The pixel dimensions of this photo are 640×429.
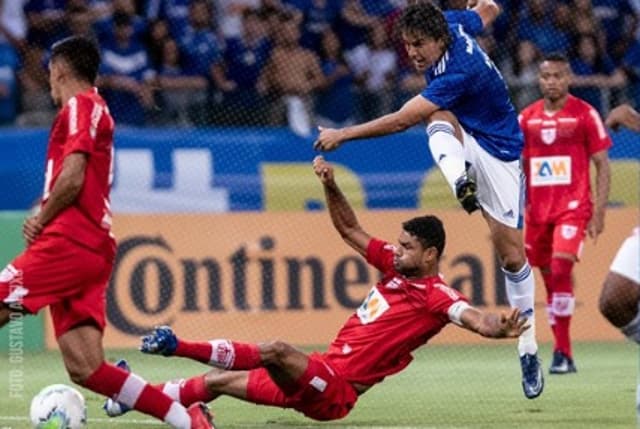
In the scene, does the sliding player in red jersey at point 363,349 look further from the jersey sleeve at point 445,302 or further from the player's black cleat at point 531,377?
the player's black cleat at point 531,377

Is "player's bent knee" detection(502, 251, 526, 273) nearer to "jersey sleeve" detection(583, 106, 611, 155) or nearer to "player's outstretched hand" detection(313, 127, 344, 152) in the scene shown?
"player's outstretched hand" detection(313, 127, 344, 152)

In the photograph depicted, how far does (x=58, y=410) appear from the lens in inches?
314

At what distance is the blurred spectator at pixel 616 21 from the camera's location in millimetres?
16625

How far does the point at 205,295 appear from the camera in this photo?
14.6 m

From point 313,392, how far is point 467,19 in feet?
10.2

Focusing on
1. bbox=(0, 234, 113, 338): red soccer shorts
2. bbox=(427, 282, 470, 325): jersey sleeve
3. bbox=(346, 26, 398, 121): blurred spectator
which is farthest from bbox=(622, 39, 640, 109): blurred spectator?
bbox=(0, 234, 113, 338): red soccer shorts

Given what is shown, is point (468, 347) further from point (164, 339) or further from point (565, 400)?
point (164, 339)

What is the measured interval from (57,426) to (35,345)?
6.42 m

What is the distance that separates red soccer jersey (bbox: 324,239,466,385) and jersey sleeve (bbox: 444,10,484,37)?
2.25 meters

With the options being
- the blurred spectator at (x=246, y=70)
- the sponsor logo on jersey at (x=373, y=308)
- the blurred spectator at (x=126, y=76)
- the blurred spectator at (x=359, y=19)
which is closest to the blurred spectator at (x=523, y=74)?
the blurred spectator at (x=359, y=19)

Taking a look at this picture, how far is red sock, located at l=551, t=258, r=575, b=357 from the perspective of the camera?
1244 cm

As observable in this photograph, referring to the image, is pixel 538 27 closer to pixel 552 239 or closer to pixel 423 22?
pixel 552 239

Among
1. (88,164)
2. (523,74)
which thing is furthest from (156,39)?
(88,164)

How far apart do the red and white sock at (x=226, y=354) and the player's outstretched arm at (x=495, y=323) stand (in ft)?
3.42
